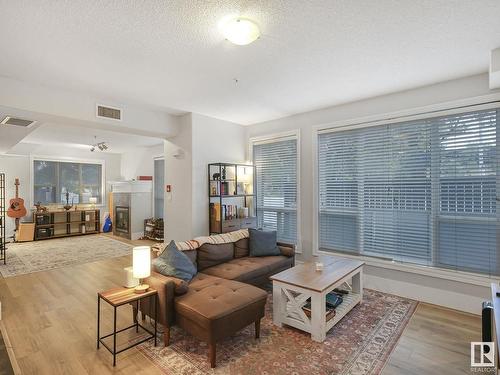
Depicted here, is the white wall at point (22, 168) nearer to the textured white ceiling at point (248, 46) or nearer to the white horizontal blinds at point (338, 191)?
the textured white ceiling at point (248, 46)

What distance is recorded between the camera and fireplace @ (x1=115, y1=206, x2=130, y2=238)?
7746mm

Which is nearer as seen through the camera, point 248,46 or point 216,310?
point 216,310

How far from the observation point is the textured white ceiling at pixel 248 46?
1940mm

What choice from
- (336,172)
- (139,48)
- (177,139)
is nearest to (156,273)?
(139,48)

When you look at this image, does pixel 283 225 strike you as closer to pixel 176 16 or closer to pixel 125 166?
pixel 176 16

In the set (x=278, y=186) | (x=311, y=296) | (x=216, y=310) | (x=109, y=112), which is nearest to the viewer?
(x=216, y=310)

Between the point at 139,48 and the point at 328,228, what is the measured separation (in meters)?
3.48

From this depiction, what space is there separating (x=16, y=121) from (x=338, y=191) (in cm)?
474

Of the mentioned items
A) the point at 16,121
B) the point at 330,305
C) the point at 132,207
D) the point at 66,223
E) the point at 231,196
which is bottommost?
the point at 330,305

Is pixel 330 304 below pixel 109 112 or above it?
below

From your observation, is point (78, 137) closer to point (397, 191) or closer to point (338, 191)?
point (338, 191)

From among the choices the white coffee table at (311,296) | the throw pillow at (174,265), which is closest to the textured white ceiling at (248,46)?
the throw pillow at (174,265)

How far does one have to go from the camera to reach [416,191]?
351 centimetres

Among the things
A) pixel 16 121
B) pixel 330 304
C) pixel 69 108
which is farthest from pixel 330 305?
pixel 16 121
